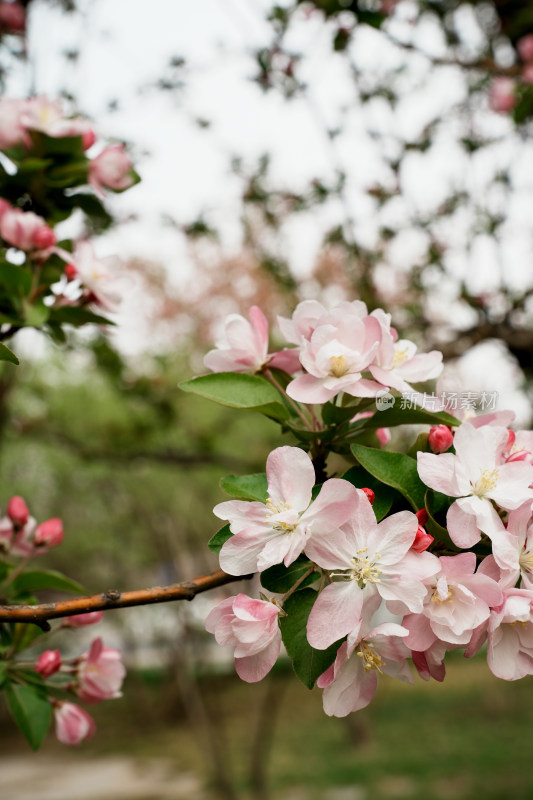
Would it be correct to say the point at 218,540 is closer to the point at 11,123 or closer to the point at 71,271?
the point at 71,271

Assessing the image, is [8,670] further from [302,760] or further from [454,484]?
[302,760]

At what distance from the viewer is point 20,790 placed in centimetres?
902

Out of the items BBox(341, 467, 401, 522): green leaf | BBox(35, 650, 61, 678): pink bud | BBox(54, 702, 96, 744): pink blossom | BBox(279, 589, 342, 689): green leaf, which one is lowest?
BBox(54, 702, 96, 744): pink blossom

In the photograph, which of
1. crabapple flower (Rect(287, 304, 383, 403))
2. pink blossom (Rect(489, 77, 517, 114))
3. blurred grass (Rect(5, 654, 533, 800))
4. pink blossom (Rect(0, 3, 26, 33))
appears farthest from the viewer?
blurred grass (Rect(5, 654, 533, 800))

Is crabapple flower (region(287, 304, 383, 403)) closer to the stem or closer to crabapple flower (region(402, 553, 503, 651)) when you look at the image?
the stem

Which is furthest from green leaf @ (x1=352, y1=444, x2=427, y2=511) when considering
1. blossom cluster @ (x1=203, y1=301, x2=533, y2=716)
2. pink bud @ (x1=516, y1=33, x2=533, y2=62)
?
pink bud @ (x1=516, y1=33, x2=533, y2=62)

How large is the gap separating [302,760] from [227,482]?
8.68 metres

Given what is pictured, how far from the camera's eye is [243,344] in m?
0.85

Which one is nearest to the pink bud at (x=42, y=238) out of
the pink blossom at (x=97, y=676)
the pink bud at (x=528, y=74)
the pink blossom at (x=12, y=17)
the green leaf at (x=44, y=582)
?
the green leaf at (x=44, y=582)

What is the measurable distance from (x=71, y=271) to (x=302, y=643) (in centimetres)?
71

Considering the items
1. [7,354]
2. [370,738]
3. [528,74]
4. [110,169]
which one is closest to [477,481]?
[7,354]

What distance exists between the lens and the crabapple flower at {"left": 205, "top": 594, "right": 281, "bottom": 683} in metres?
0.63

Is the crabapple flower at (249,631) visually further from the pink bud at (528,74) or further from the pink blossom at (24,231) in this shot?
the pink bud at (528,74)

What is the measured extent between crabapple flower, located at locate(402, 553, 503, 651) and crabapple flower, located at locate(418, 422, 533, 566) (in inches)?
0.9
